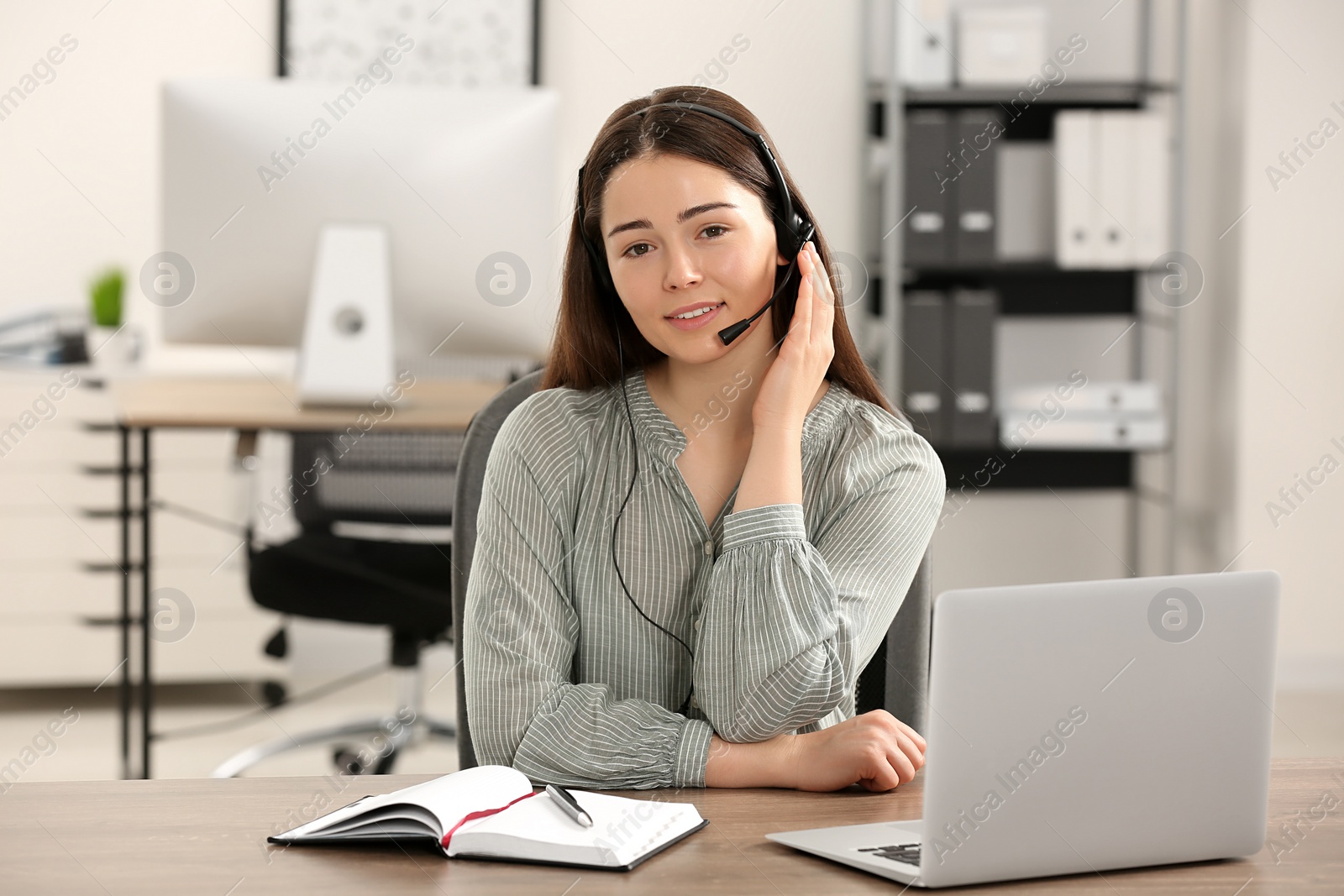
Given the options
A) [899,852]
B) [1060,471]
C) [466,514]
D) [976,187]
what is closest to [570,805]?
[899,852]

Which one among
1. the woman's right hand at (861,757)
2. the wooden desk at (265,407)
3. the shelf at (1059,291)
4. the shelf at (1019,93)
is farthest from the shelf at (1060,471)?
the woman's right hand at (861,757)

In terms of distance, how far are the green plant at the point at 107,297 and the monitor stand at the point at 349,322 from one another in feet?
3.89

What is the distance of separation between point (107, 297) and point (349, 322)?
1271 mm

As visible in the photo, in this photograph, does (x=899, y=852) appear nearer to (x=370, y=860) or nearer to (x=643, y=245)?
(x=370, y=860)

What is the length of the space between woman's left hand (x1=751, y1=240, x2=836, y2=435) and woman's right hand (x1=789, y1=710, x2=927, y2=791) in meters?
0.29

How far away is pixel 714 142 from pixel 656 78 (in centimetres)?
253

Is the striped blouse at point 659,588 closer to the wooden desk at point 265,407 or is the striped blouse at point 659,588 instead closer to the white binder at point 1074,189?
the wooden desk at point 265,407

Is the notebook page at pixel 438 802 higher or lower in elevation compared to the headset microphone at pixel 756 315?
lower

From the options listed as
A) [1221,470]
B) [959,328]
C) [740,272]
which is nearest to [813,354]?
[740,272]

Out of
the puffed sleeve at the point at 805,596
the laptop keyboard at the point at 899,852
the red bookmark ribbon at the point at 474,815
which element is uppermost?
the puffed sleeve at the point at 805,596

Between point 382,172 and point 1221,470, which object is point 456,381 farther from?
point 1221,470

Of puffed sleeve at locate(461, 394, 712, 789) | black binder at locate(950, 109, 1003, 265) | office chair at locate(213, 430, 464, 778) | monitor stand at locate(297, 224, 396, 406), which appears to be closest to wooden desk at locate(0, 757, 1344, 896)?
puffed sleeve at locate(461, 394, 712, 789)

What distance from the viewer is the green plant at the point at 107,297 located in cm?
339

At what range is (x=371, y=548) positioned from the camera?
237 centimetres
